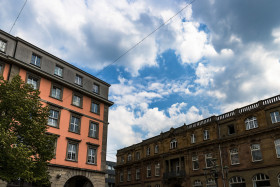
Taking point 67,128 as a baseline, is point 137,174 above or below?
below

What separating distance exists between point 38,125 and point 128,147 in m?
38.4

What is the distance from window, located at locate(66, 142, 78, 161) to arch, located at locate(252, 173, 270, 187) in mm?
21802

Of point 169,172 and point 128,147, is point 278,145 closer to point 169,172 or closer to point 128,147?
point 169,172

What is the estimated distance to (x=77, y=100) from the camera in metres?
31.3

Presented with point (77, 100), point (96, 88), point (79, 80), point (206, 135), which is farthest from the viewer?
point (206, 135)

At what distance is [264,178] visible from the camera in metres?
29.6

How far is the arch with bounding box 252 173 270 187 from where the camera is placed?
29250 millimetres

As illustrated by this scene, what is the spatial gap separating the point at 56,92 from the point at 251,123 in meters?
25.2

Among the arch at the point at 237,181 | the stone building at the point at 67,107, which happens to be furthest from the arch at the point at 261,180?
the stone building at the point at 67,107

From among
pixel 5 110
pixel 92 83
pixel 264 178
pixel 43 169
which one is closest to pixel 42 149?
pixel 43 169

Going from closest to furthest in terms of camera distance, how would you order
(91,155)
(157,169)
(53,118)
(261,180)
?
(53,118) < (261,180) < (91,155) < (157,169)

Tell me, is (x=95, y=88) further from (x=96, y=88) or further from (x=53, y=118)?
(x=53, y=118)

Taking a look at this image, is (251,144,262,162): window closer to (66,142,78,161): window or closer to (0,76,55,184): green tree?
(66,142,78,161): window

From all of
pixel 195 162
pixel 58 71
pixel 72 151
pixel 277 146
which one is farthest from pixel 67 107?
pixel 277 146
